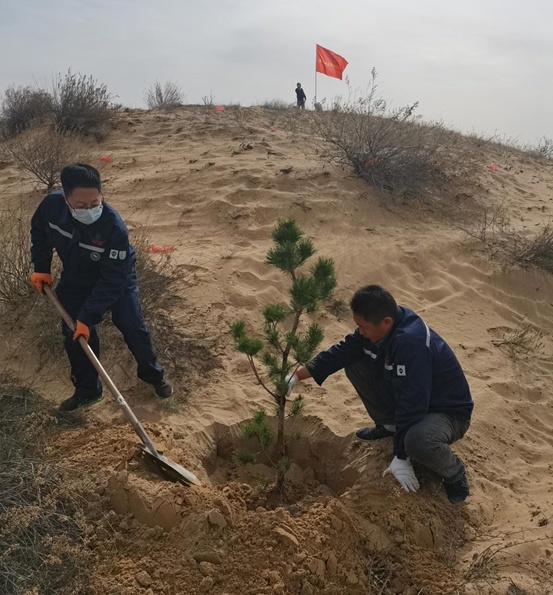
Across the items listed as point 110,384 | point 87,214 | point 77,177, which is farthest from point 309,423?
point 77,177

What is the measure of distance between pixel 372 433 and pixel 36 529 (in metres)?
1.82

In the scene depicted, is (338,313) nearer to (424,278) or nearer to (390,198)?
(424,278)

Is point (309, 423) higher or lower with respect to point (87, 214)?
lower

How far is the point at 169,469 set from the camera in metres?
2.63

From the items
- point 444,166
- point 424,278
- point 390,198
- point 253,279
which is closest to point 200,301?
point 253,279

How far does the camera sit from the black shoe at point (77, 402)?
10.6 feet

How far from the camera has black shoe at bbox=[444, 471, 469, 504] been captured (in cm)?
282

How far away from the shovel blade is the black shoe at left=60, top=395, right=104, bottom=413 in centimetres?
80

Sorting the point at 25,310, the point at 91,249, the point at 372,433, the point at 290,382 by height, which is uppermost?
the point at 91,249

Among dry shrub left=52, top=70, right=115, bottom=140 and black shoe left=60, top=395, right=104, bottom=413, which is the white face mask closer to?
black shoe left=60, top=395, right=104, bottom=413

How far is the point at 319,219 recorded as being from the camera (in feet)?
20.5

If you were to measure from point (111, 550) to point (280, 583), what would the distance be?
28.2 inches

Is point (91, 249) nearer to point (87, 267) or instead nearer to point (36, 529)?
point (87, 267)

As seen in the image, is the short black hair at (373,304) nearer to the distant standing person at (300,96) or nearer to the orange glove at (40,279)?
the orange glove at (40,279)
